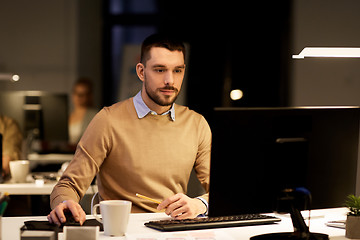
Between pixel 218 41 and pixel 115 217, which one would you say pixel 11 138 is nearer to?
pixel 115 217

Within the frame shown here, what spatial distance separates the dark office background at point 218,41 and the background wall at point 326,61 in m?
0.17

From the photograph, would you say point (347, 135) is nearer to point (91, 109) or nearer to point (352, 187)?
point (352, 187)

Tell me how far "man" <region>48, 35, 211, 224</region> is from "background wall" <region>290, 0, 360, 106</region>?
13.4 ft

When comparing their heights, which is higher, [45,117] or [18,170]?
[45,117]

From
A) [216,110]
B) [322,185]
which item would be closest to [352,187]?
[322,185]

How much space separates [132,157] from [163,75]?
0.38 metres

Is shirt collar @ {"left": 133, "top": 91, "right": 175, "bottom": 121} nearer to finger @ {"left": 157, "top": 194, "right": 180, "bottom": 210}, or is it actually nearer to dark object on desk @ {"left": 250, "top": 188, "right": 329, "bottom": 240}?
finger @ {"left": 157, "top": 194, "right": 180, "bottom": 210}

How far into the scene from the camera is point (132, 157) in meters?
2.41

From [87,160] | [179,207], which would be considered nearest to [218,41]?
[87,160]

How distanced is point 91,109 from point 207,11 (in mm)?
1828

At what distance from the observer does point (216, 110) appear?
64.7 inches

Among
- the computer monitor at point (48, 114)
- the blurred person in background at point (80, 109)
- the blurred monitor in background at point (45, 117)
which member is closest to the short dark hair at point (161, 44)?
the blurred monitor in background at point (45, 117)

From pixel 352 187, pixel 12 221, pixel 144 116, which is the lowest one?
pixel 12 221

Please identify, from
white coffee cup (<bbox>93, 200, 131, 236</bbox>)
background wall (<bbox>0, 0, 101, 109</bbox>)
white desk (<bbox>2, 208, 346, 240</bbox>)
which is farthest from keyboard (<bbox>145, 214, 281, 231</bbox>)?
background wall (<bbox>0, 0, 101, 109</bbox>)
